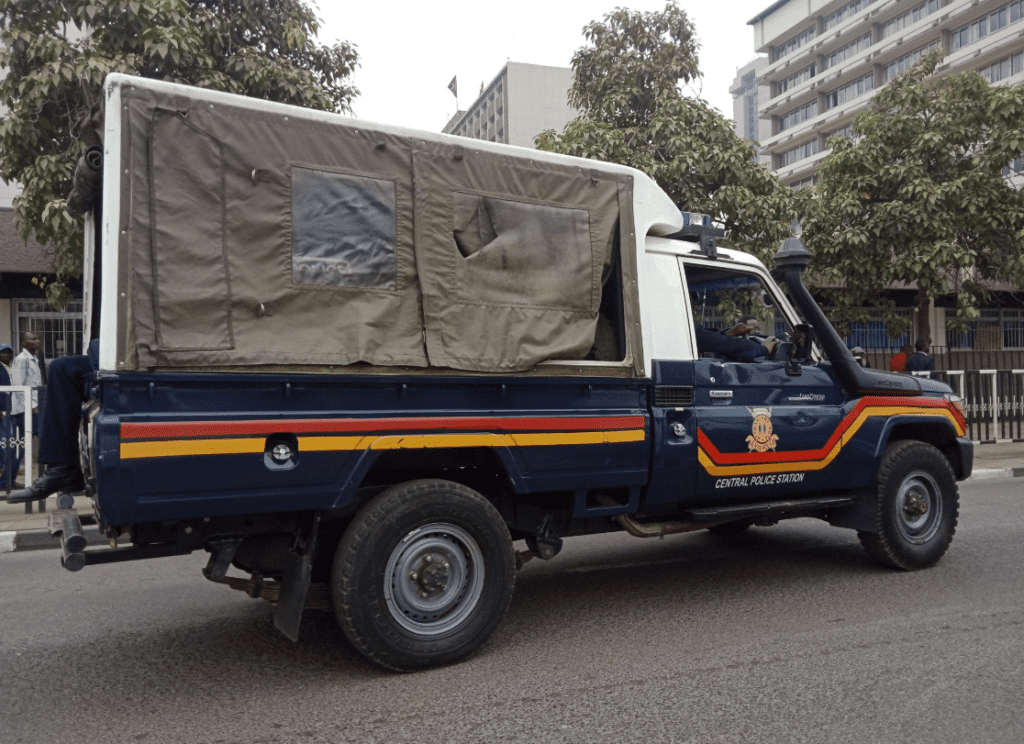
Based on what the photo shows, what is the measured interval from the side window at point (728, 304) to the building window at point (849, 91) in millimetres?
57166

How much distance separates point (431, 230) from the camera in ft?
13.5

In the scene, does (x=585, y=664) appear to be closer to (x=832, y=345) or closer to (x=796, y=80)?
(x=832, y=345)

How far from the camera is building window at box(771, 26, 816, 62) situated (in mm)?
62312

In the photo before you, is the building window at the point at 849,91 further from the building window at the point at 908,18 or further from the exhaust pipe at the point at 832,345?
the exhaust pipe at the point at 832,345

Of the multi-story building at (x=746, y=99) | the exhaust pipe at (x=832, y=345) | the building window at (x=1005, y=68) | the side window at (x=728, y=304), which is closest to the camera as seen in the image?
the side window at (x=728, y=304)

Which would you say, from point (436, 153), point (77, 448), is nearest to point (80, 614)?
point (77, 448)

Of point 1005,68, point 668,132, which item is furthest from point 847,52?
point 668,132

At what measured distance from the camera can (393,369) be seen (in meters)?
3.94

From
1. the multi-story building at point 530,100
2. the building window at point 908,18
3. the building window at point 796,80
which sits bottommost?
the building window at point 908,18

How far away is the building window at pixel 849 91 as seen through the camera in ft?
182

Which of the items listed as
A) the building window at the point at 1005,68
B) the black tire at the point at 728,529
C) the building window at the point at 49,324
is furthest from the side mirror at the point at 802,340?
the building window at the point at 1005,68

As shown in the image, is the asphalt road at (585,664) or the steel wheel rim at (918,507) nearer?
the asphalt road at (585,664)

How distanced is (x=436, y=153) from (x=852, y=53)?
2454 inches

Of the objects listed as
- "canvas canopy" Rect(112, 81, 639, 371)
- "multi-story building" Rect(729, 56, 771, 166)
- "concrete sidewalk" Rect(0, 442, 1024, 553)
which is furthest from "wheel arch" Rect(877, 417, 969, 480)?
"multi-story building" Rect(729, 56, 771, 166)
